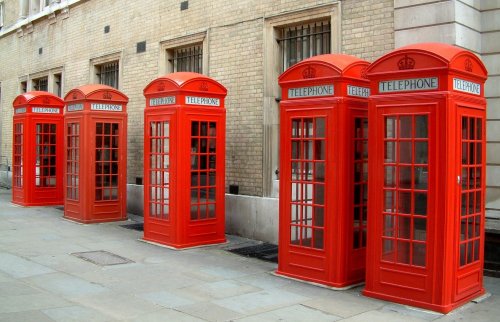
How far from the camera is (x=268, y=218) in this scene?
9.91 meters

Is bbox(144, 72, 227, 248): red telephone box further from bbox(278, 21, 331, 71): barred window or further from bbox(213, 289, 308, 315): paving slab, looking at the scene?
bbox(213, 289, 308, 315): paving slab

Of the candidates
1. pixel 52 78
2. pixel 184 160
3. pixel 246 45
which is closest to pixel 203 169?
pixel 184 160

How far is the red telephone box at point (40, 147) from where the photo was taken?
1448 cm

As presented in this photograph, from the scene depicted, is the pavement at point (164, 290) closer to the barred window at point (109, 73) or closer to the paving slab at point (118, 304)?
the paving slab at point (118, 304)

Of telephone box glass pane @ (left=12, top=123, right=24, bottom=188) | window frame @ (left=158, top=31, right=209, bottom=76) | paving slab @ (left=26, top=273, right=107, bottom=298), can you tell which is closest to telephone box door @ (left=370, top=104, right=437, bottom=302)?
paving slab @ (left=26, top=273, right=107, bottom=298)

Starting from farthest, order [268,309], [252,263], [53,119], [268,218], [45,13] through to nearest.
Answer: [45,13], [53,119], [268,218], [252,263], [268,309]

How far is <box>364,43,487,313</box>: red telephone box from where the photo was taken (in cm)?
574

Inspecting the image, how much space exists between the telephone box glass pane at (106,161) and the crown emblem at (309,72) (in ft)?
20.4

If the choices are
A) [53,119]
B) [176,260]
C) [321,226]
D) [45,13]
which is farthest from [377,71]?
[45,13]

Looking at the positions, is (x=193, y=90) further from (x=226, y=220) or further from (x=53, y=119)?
(x=53, y=119)

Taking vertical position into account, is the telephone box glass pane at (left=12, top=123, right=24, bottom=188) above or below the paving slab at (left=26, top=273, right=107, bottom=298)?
above

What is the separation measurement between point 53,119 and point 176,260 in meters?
8.10

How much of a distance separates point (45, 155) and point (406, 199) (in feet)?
37.5

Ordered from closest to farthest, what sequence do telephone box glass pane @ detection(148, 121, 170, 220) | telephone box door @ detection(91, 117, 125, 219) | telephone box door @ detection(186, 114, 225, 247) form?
telephone box door @ detection(186, 114, 225, 247) → telephone box glass pane @ detection(148, 121, 170, 220) → telephone box door @ detection(91, 117, 125, 219)
